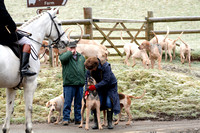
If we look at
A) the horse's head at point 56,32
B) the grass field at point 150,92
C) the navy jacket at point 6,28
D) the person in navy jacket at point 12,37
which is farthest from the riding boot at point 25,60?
the grass field at point 150,92

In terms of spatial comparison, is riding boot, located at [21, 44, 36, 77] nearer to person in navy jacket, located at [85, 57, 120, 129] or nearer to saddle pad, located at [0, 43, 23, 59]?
saddle pad, located at [0, 43, 23, 59]

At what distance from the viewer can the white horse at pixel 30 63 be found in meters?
6.32

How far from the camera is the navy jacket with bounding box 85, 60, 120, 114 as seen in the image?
7.57 metres

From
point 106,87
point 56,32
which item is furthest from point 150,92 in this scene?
point 56,32

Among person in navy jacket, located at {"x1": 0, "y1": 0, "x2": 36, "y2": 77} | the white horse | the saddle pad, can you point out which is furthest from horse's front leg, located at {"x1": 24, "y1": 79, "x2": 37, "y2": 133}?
the saddle pad

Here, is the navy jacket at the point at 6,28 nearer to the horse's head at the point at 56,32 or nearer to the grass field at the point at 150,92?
the horse's head at the point at 56,32

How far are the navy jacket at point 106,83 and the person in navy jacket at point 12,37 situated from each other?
148cm

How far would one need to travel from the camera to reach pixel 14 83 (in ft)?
21.6

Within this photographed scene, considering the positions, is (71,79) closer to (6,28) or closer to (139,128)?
(139,128)

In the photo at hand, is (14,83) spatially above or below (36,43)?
below

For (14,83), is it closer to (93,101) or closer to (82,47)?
(93,101)

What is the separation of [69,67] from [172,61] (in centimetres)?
1007

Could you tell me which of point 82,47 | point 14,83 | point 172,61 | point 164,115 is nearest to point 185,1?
point 172,61

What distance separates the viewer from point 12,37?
645 cm
